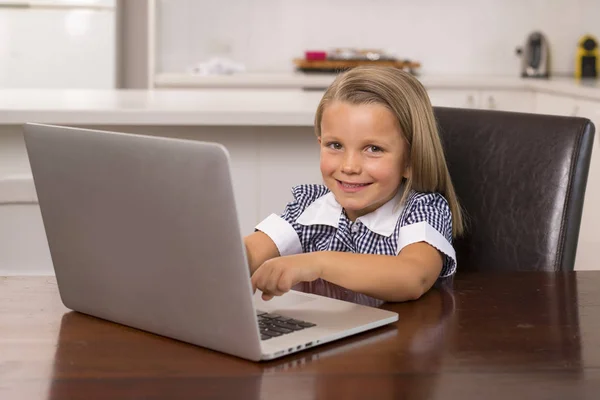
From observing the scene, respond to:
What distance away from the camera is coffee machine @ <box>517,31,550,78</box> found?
15.6ft

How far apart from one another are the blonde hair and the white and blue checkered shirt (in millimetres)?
29

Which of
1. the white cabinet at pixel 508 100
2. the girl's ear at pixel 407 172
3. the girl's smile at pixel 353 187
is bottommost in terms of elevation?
the white cabinet at pixel 508 100

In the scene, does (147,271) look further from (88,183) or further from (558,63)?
(558,63)

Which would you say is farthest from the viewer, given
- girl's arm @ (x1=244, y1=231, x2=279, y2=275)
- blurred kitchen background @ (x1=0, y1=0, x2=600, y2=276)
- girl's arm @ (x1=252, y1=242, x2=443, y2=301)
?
blurred kitchen background @ (x1=0, y1=0, x2=600, y2=276)

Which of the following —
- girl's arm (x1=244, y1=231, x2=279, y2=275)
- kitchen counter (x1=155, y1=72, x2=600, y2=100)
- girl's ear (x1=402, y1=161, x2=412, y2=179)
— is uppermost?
girl's ear (x1=402, y1=161, x2=412, y2=179)

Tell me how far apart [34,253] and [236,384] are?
1.66 m

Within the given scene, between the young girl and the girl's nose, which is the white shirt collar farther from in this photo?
the girl's nose

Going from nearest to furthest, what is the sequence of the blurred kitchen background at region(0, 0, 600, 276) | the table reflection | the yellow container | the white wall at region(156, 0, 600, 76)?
the table reflection
the blurred kitchen background at region(0, 0, 600, 276)
the yellow container
the white wall at region(156, 0, 600, 76)

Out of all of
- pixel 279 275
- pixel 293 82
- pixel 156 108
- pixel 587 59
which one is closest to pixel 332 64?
pixel 293 82

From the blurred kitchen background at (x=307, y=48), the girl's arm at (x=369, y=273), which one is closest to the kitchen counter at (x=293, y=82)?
the blurred kitchen background at (x=307, y=48)

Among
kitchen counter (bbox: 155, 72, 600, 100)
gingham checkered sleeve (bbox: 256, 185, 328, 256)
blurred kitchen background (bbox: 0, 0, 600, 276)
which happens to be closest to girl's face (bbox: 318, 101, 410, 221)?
gingham checkered sleeve (bbox: 256, 185, 328, 256)

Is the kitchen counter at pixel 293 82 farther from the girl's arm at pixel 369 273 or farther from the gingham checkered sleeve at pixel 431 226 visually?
the girl's arm at pixel 369 273

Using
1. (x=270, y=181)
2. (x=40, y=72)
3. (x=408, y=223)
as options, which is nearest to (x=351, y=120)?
(x=408, y=223)

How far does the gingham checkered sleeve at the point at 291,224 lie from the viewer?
1433mm
